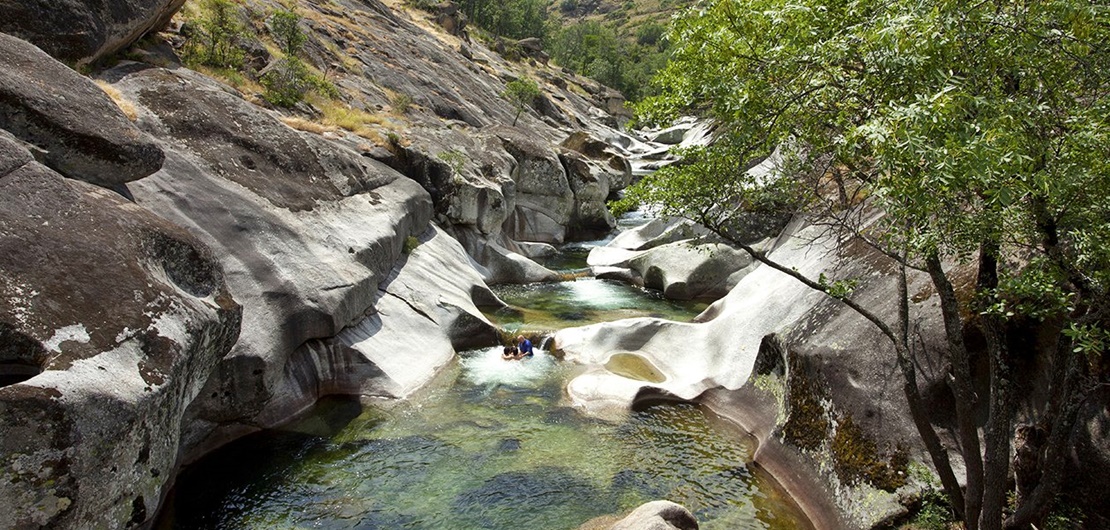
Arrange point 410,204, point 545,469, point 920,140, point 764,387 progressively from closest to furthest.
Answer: point 920,140, point 545,469, point 764,387, point 410,204

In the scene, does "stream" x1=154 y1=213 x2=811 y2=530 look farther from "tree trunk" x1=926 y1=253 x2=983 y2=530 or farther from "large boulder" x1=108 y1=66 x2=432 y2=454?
"tree trunk" x1=926 y1=253 x2=983 y2=530

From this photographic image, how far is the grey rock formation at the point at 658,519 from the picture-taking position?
9664 millimetres

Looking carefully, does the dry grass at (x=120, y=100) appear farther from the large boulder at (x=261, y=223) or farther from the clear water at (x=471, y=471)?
the clear water at (x=471, y=471)

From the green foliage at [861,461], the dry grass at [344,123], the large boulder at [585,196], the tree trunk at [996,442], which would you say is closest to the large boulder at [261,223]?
the dry grass at [344,123]

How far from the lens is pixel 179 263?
11875 millimetres

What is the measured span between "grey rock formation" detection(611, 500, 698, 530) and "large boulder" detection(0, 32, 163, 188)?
12.6 meters

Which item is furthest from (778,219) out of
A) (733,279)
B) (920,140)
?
(920,140)

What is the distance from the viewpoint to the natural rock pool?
11.7 meters

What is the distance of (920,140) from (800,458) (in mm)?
9505

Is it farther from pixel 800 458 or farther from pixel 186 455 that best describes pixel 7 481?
pixel 800 458

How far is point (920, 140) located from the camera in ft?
16.8

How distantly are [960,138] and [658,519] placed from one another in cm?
719

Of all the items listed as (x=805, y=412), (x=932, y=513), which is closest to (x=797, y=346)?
(x=805, y=412)

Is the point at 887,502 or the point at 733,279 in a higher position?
the point at 733,279
